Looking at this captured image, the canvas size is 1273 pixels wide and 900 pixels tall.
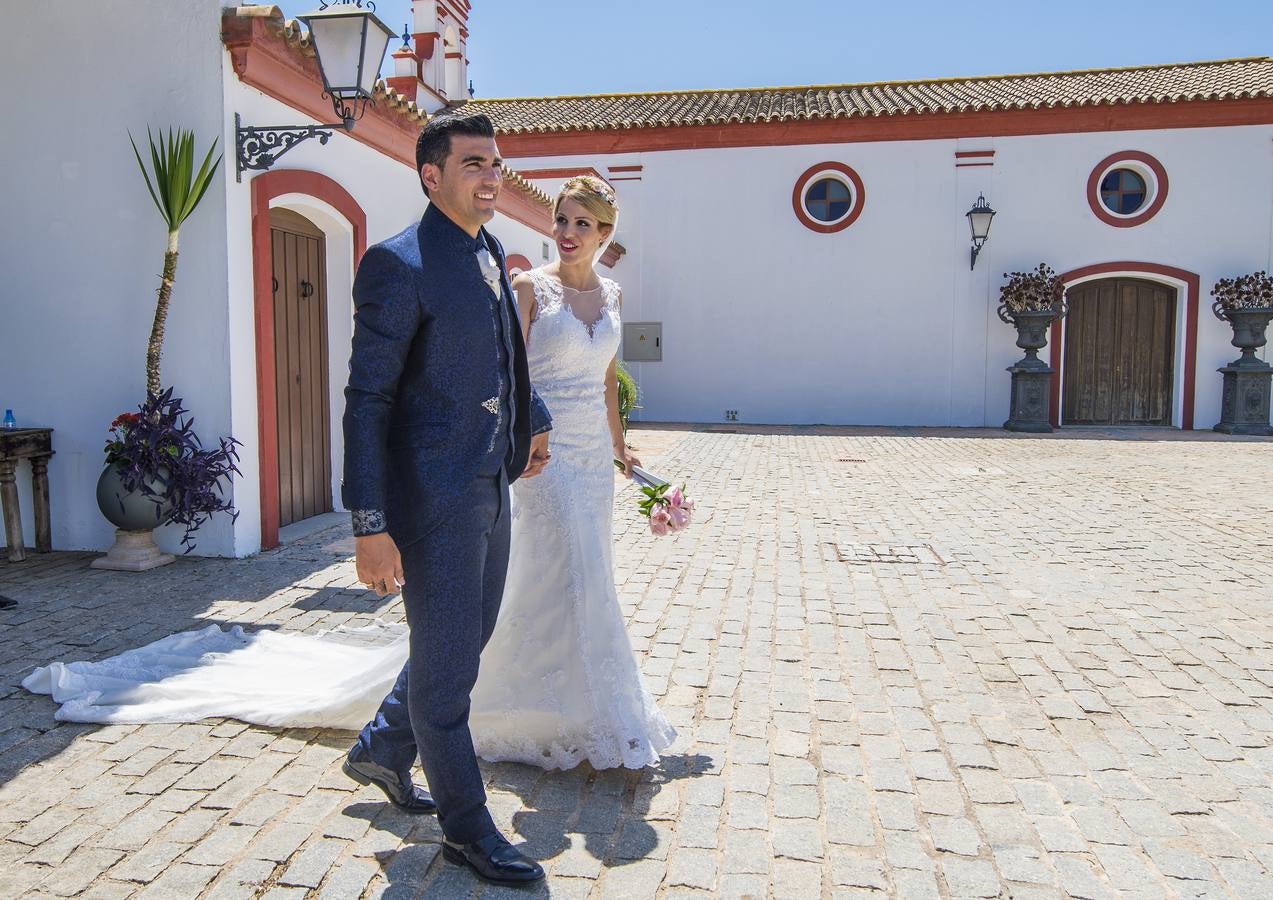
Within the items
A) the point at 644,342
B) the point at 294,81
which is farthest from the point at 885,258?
the point at 294,81

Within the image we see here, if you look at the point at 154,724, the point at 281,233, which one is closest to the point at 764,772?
the point at 154,724

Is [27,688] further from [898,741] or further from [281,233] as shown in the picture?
[281,233]

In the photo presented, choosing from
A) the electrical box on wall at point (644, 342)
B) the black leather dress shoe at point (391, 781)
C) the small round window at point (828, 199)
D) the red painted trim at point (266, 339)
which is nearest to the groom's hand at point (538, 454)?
the black leather dress shoe at point (391, 781)

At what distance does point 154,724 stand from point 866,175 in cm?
1524

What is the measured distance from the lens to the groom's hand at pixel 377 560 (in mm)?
2189

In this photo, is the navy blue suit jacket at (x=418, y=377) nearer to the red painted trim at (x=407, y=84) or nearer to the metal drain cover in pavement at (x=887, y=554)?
the metal drain cover in pavement at (x=887, y=554)

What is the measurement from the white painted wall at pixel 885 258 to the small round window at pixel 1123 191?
363 mm

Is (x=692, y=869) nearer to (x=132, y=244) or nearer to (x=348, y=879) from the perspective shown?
(x=348, y=879)

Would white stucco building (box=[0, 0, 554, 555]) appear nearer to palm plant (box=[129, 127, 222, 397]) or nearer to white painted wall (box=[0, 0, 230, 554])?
white painted wall (box=[0, 0, 230, 554])

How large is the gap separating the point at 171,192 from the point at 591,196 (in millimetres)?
3658

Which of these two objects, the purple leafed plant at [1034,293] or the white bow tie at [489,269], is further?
the purple leafed plant at [1034,293]

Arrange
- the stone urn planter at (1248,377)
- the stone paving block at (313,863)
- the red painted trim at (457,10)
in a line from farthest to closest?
the red painted trim at (457,10) → the stone urn planter at (1248,377) → the stone paving block at (313,863)

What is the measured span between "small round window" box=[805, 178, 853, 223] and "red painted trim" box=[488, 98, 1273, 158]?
0.71 metres

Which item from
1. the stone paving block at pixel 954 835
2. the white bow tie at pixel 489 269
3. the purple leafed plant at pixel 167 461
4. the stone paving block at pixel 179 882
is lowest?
the stone paving block at pixel 954 835
